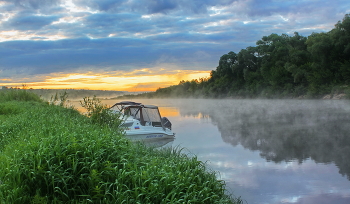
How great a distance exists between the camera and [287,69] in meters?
61.8

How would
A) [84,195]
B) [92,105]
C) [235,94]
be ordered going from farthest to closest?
[235,94], [92,105], [84,195]

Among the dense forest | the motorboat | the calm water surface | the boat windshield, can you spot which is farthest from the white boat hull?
the dense forest

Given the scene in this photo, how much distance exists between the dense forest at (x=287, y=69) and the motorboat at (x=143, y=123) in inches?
1417

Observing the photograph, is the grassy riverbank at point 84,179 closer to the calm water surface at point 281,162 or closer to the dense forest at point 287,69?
the calm water surface at point 281,162

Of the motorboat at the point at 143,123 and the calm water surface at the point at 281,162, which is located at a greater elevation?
the motorboat at the point at 143,123

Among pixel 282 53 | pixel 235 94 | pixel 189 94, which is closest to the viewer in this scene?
pixel 282 53

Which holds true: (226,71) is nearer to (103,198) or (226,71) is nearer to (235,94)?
(235,94)

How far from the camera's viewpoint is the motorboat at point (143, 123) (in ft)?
50.3

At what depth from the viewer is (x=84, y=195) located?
4.88 meters

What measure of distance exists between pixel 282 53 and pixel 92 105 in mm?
63605

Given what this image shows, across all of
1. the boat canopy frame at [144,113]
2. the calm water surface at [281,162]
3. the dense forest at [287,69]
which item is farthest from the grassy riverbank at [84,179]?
the dense forest at [287,69]

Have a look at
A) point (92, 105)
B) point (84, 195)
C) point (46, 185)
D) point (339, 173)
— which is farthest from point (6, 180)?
point (92, 105)

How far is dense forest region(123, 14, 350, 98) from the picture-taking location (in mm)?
50188

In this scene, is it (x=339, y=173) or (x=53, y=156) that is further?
(x=339, y=173)
